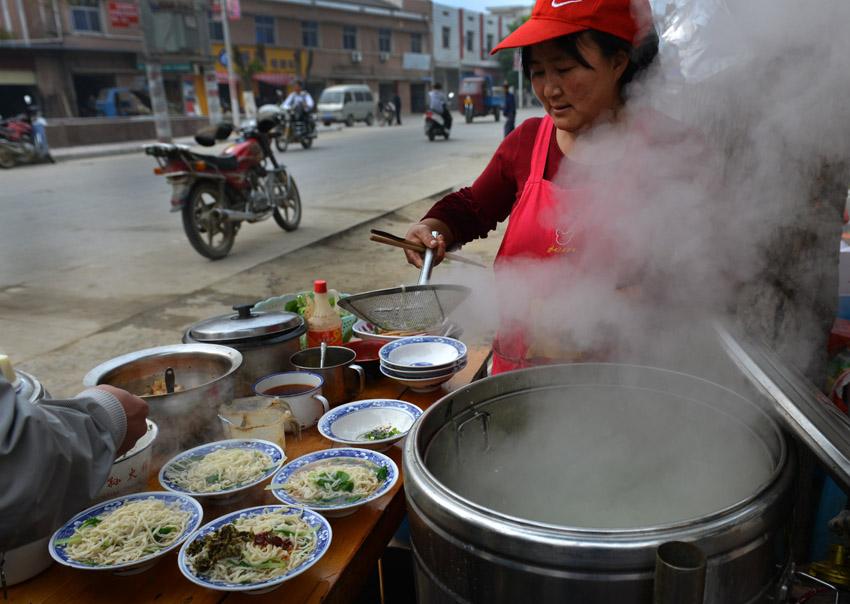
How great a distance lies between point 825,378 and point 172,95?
32975 millimetres

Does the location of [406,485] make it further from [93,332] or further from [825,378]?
[93,332]

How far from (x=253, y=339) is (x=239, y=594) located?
3.01 feet

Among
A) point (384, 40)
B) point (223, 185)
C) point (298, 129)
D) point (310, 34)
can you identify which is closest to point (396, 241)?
point (223, 185)

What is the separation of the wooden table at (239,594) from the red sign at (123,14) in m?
31.2

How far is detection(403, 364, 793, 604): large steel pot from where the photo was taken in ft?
3.11

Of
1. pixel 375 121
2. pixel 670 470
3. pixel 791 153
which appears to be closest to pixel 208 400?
pixel 670 470

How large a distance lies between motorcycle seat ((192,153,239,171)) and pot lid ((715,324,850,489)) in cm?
629

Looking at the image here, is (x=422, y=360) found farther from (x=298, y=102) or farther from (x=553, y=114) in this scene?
(x=298, y=102)

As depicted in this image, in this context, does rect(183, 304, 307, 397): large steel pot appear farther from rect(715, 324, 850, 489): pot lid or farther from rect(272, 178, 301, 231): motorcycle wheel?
rect(272, 178, 301, 231): motorcycle wheel

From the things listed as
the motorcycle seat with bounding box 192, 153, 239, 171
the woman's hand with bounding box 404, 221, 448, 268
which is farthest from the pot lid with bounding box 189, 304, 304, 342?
the motorcycle seat with bounding box 192, 153, 239, 171

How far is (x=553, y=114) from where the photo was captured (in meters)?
1.79

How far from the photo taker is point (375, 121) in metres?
32.6

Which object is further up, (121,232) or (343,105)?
(343,105)

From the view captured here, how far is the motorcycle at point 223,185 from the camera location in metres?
6.51
